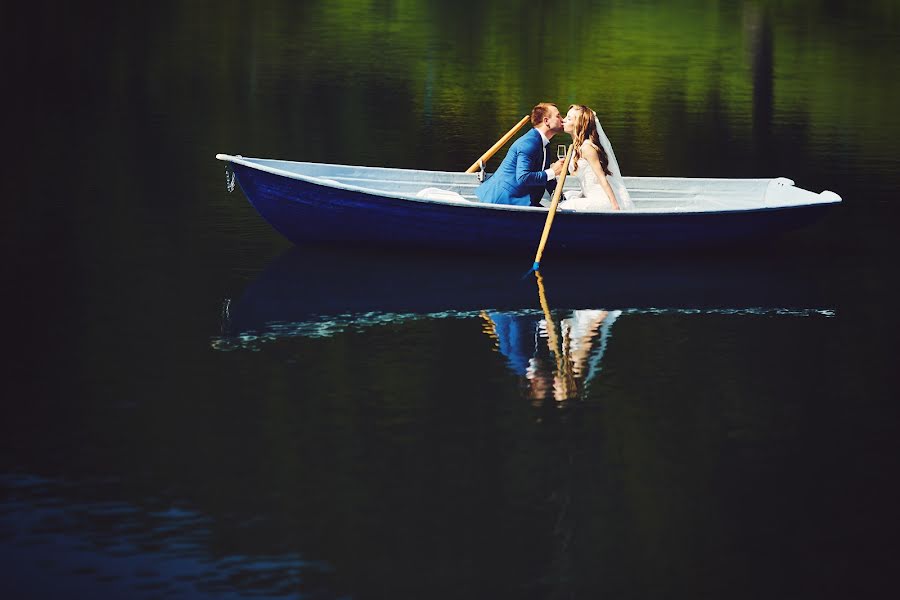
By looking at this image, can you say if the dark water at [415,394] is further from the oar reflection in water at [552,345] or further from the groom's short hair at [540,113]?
the groom's short hair at [540,113]

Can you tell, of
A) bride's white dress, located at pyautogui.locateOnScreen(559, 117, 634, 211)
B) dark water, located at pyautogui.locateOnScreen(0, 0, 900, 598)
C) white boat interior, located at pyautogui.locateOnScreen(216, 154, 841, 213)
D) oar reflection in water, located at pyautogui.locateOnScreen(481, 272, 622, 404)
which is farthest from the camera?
white boat interior, located at pyautogui.locateOnScreen(216, 154, 841, 213)

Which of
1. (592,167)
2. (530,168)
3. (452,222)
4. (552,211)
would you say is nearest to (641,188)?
(592,167)

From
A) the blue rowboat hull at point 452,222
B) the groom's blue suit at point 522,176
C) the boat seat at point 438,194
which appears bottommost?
the blue rowboat hull at point 452,222

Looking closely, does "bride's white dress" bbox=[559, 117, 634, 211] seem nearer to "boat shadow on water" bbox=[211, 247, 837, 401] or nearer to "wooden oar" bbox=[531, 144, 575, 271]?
"wooden oar" bbox=[531, 144, 575, 271]

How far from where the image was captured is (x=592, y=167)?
1420 cm

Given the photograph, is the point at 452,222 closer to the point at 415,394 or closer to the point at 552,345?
the point at 552,345

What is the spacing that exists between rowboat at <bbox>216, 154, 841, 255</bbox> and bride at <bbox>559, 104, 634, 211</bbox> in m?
0.33

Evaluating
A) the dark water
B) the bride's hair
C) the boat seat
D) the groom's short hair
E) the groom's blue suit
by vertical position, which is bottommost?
the dark water

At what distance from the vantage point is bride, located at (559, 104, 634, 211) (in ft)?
46.4

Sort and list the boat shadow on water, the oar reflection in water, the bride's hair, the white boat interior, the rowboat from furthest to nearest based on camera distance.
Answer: the white boat interior
the bride's hair
the rowboat
the boat shadow on water
the oar reflection in water

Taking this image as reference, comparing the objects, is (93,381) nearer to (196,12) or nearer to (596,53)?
(596,53)

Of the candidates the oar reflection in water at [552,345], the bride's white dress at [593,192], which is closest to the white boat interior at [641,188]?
the bride's white dress at [593,192]

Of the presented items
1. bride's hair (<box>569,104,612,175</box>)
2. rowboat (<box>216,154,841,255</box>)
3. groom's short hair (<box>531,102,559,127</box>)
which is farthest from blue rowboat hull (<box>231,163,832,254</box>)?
groom's short hair (<box>531,102,559,127</box>)

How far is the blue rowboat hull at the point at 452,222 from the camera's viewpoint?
536 inches
